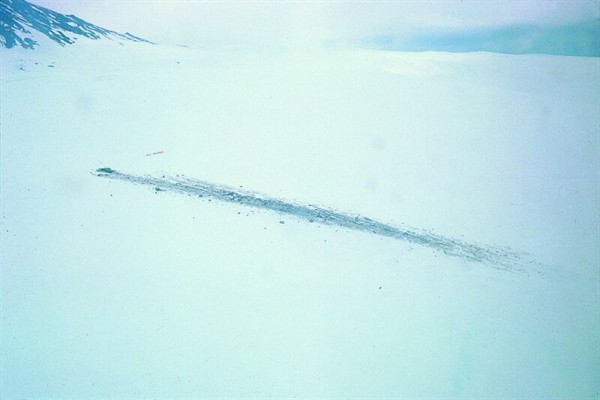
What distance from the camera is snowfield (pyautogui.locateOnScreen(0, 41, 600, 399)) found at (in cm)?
257

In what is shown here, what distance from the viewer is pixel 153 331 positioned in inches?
103

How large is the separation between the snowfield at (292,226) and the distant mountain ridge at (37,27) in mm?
131

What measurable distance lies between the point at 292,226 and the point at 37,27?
11.3ft

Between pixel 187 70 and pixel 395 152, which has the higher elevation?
pixel 187 70

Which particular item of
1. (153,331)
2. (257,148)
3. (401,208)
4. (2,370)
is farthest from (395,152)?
(2,370)

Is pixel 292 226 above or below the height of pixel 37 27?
below

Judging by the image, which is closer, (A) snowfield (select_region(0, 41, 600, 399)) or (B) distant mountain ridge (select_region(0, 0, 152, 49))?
(A) snowfield (select_region(0, 41, 600, 399))

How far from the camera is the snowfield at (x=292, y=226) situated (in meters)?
2.57

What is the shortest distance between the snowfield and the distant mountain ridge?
5.2 inches

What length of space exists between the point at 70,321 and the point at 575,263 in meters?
3.90

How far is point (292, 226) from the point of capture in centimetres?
336

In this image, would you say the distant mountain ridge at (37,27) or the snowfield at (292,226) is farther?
the distant mountain ridge at (37,27)

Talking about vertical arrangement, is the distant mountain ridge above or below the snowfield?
above

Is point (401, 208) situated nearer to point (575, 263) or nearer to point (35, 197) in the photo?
point (575, 263)
